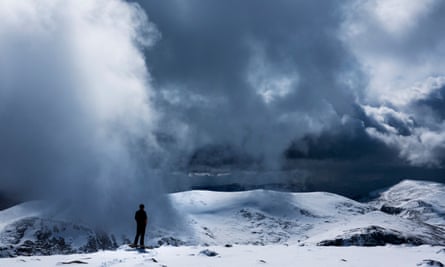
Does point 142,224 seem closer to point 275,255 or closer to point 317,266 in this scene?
point 275,255

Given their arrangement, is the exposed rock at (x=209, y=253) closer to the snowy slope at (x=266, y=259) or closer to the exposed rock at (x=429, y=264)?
the snowy slope at (x=266, y=259)

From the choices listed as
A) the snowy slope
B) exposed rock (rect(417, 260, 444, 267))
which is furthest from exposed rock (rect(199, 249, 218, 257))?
exposed rock (rect(417, 260, 444, 267))

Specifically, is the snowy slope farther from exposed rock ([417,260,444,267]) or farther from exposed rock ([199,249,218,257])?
exposed rock ([199,249,218,257])

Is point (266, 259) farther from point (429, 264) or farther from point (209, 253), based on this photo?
point (429, 264)

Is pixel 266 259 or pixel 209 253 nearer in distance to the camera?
pixel 266 259

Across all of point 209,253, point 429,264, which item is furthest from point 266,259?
point 429,264

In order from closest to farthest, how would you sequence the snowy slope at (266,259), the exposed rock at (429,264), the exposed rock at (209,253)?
1. the exposed rock at (429,264)
2. the snowy slope at (266,259)
3. the exposed rock at (209,253)

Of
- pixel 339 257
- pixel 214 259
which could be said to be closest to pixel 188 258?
pixel 214 259

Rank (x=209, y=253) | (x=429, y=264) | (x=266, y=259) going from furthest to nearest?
(x=209, y=253) < (x=266, y=259) < (x=429, y=264)

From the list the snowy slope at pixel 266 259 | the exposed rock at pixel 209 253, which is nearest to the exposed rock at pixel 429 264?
the snowy slope at pixel 266 259

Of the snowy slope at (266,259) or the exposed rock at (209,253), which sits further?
the exposed rock at (209,253)

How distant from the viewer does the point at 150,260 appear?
26.8 meters

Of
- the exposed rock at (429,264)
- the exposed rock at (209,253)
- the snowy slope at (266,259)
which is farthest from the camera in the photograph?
the exposed rock at (209,253)

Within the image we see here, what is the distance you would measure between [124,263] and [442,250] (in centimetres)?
2366
